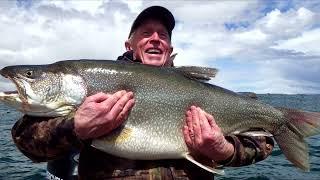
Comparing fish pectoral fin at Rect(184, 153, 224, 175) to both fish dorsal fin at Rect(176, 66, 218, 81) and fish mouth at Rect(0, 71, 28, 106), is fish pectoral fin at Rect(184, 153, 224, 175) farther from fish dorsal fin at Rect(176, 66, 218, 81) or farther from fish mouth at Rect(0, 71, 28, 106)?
fish mouth at Rect(0, 71, 28, 106)

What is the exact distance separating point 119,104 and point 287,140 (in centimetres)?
222

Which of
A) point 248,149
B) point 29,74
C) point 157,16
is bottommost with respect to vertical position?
point 248,149

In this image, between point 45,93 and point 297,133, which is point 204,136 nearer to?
point 297,133

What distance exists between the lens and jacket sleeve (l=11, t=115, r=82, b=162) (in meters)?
4.86

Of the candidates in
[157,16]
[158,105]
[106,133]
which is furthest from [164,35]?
[106,133]

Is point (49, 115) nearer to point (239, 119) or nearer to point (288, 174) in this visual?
point (239, 119)

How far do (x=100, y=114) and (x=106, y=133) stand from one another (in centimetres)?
Result: 30

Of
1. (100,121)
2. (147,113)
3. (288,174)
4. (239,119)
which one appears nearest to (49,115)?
(100,121)

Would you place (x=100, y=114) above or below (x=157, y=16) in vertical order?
below

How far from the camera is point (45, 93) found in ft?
15.8

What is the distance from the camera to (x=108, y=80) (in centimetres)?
491

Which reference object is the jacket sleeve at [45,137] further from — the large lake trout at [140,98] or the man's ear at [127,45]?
the man's ear at [127,45]

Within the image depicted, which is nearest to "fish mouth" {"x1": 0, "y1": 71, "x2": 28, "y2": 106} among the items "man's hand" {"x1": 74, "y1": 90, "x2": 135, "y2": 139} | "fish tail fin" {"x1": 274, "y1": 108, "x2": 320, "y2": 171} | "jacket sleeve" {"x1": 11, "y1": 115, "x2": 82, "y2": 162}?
"jacket sleeve" {"x1": 11, "y1": 115, "x2": 82, "y2": 162}

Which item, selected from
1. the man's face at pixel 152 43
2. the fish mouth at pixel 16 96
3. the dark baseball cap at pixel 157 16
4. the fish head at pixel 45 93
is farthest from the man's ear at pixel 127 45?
the fish mouth at pixel 16 96
